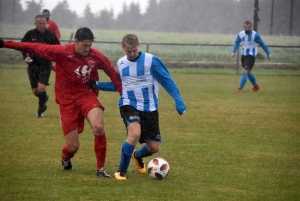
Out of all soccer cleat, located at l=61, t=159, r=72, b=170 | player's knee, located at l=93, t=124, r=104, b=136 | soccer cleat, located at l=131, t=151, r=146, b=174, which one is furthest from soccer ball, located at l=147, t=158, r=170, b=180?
soccer cleat, located at l=61, t=159, r=72, b=170

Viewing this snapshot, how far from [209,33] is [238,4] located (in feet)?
20.4

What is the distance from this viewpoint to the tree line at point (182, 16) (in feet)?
100

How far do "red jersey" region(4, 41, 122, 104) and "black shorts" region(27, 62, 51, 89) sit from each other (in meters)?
4.45

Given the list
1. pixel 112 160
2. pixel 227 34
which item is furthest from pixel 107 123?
pixel 227 34

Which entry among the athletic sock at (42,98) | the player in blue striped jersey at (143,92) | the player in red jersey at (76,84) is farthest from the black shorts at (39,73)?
the player in blue striped jersey at (143,92)

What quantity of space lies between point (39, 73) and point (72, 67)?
472 cm

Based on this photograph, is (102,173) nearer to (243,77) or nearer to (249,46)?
(243,77)

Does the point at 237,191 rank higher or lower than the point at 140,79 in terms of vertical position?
lower

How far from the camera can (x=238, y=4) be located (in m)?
32.7

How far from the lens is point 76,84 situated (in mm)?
6887

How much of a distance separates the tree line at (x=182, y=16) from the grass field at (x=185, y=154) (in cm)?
1614

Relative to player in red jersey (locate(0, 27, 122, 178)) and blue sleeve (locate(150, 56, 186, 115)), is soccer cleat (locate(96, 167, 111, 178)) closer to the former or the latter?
player in red jersey (locate(0, 27, 122, 178))

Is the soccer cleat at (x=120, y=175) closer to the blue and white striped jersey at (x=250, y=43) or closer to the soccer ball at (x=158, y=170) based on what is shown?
the soccer ball at (x=158, y=170)

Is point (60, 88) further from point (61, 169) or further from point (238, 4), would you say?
point (238, 4)
